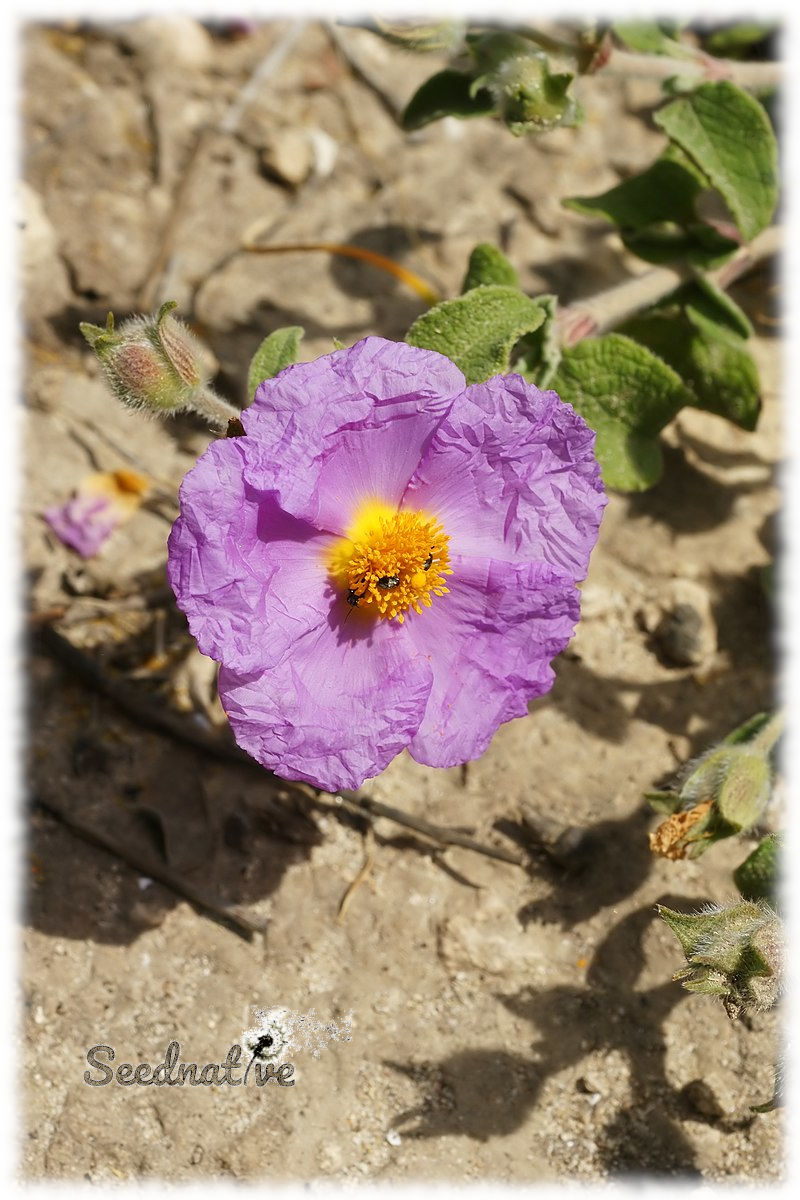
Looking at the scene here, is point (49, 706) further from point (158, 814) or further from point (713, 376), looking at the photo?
point (713, 376)

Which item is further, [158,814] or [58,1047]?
[158,814]

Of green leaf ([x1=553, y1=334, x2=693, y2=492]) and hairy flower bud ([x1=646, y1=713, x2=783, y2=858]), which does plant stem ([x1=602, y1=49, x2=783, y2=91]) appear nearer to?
green leaf ([x1=553, y1=334, x2=693, y2=492])

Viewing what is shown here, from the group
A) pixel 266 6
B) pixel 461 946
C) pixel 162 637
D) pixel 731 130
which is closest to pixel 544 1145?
pixel 461 946

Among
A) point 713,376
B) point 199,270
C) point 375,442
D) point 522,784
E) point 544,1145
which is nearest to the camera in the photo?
point 375,442

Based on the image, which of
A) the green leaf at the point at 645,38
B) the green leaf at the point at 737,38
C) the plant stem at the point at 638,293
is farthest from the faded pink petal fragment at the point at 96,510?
the green leaf at the point at 737,38

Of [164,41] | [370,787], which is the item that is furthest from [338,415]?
[164,41]

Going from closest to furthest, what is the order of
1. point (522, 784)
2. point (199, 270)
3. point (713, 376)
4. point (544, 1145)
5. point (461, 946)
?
point (544, 1145), point (461, 946), point (522, 784), point (713, 376), point (199, 270)

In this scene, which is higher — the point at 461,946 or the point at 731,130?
the point at 731,130

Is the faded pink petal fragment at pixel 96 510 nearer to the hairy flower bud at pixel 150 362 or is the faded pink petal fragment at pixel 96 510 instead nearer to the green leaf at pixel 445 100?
the hairy flower bud at pixel 150 362
